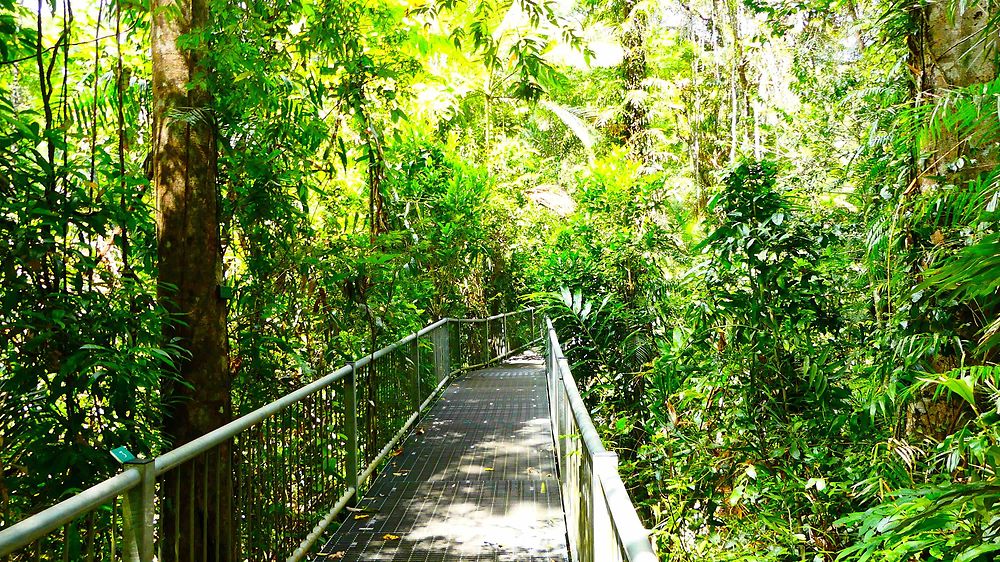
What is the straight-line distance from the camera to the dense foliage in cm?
302

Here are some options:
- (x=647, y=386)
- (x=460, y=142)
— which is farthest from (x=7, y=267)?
(x=460, y=142)

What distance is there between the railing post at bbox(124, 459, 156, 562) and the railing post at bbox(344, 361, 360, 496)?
302cm

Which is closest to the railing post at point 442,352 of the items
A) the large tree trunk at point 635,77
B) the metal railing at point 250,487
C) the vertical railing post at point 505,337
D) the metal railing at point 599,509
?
the metal railing at point 250,487

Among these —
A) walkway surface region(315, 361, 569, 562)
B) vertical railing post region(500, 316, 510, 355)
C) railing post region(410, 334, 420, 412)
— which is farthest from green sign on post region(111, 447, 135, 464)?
vertical railing post region(500, 316, 510, 355)

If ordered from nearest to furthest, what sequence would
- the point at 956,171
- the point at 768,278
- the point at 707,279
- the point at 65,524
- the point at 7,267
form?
the point at 65,524
the point at 7,267
the point at 956,171
the point at 768,278
the point at 707,279

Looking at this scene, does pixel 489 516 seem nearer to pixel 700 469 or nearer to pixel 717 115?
pixel 700 469

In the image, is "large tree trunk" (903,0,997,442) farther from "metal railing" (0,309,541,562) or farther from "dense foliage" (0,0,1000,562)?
"metal railing" (0,309,541,562)

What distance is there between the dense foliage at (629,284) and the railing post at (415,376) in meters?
0.90

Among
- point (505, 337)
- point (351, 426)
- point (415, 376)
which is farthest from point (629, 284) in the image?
point (505, 337)

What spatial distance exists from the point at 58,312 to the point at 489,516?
381 centimetres

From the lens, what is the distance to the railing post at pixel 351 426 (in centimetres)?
589

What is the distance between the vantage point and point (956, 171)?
3414 mm

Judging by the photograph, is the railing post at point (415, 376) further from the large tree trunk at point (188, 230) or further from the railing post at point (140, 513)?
the railing post at point (140, 513)

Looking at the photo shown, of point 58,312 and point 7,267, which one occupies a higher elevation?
point 7,267
